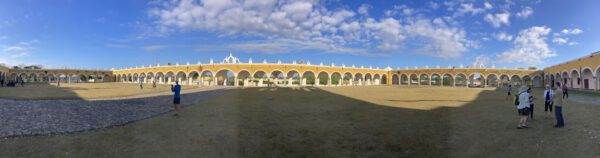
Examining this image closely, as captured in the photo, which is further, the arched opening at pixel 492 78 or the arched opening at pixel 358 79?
the arched opening at pixel 358 79

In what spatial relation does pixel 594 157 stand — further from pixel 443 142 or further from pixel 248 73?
pixel 248 73

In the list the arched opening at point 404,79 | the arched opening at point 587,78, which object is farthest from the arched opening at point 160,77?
the arched opening at point 587,78

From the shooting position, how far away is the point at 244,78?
175 ft

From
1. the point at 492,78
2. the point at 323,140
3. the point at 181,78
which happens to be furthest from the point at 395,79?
the point at 323,140

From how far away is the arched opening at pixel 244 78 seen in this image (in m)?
50.1

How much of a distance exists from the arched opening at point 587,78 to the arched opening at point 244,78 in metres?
43.6

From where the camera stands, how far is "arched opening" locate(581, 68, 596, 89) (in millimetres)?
32531

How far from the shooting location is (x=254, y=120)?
9703 millimetres

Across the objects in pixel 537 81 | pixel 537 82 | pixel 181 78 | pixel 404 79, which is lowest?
pixel 537 82

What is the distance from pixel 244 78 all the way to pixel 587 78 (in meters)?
46.3

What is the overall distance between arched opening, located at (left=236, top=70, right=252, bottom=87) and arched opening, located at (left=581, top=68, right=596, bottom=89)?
43.6 metres

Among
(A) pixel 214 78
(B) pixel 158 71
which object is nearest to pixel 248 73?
(A) pixel 214 78

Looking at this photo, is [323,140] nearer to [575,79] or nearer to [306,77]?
[575,79]

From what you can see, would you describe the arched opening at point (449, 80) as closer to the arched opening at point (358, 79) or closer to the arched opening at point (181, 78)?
the arched opening at point (358, 79)
